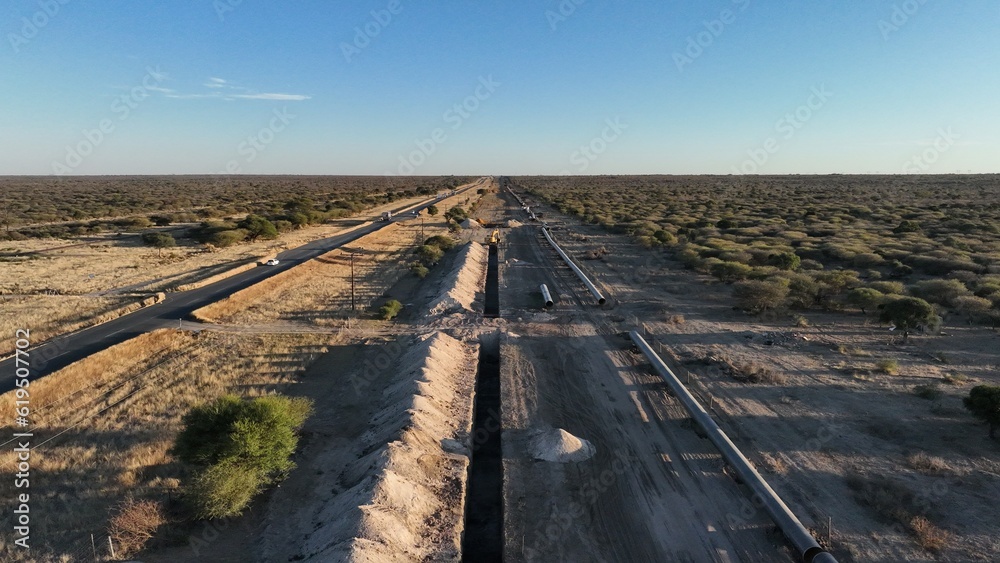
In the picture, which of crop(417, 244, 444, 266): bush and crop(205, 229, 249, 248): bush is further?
crop(205, 229, 249, 248): bush

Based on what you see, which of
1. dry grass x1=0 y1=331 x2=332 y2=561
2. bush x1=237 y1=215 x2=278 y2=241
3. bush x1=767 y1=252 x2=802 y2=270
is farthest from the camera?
bush x1=237 y1=215 x2=278 y2=241

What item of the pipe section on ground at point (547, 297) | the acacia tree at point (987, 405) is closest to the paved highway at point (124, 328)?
the pipe section on ground at point (547, 297)

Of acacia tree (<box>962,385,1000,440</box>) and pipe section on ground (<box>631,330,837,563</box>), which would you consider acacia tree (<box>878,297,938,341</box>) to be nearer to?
acacia tree (<box>962,385,1000,440</box>)

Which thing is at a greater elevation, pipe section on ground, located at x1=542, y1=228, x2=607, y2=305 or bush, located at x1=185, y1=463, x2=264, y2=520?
pipe section on ground, located at x1=542, y1=228, x2=607, y2=305

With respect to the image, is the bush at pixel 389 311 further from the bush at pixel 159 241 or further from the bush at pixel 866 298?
the bush at pixel 159 241

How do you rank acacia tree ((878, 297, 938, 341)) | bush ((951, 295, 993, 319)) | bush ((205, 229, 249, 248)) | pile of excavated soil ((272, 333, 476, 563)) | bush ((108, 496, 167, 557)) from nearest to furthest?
pile of excavated soil ((272, 333, 476, 563)), bush ((108, 496, 167, 557)), acacia tree ((878, 297, 938, 341)), bush ((951, 295, 993, 319)), bush ((205, 229, 249, 248))

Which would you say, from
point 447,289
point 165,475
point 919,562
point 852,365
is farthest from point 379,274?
point 919,562

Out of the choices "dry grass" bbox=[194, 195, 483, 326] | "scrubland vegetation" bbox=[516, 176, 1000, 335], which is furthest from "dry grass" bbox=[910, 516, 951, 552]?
"dry grass" bbox=[194, 195, 483, 326]
